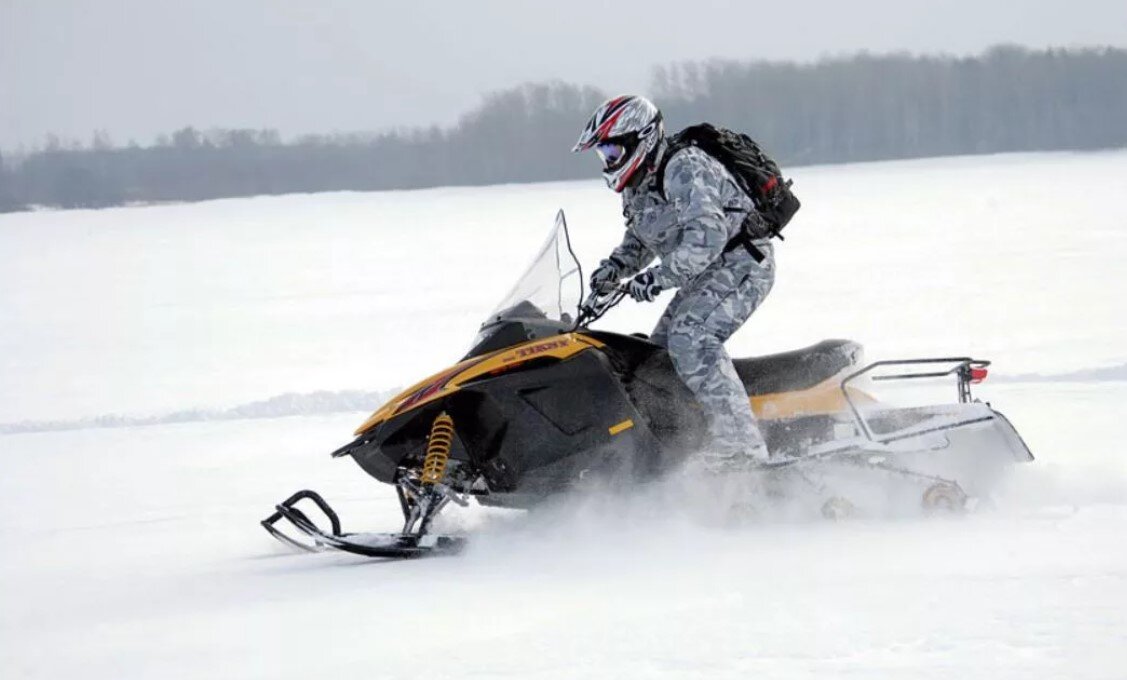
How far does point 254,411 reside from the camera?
9203 millimetres

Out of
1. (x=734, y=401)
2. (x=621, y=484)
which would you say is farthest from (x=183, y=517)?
(x=734, y=401)

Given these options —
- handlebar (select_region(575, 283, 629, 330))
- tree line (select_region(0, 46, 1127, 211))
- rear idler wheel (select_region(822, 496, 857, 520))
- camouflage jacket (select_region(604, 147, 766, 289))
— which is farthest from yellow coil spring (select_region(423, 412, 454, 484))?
tree line (select_region(0, 46, 1127, 211))

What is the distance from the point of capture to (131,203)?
37.3m

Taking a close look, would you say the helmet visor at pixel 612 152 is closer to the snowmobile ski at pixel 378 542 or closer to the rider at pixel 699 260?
the rider at pixel 699 260

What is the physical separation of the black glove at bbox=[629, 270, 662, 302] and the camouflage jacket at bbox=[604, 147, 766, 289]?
27 mm

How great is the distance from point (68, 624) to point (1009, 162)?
30.4m

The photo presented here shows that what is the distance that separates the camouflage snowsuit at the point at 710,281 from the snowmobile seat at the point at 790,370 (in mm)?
173

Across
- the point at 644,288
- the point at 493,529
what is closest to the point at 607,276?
the point at 644,288

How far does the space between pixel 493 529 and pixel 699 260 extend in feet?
4.22

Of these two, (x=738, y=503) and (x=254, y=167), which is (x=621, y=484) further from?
(x=254, y=167)

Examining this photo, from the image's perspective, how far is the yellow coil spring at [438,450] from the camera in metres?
4.82

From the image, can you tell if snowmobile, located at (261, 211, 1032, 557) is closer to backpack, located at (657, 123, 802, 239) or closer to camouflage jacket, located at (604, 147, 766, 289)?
camouflage jacket, located at (604, 147, 766, 289)

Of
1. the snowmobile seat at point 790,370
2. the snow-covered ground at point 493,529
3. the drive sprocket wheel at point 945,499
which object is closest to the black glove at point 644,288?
the snowmobile seat at point 790,370

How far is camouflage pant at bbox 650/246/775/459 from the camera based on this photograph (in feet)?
16.6
